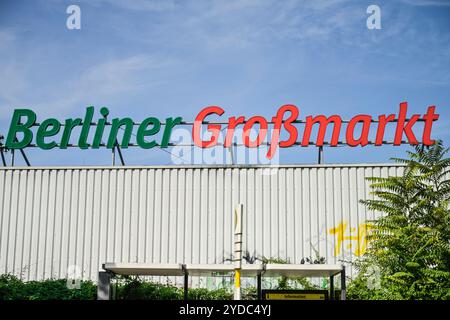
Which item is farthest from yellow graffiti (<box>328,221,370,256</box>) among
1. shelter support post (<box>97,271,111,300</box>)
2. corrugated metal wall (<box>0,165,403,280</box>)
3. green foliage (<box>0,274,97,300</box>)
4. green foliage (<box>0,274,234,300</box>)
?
shelter support post (<box>97,271,111,300</box>)

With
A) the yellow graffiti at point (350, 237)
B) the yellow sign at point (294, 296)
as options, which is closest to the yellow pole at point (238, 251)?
the yellow sign at point (294, 296)

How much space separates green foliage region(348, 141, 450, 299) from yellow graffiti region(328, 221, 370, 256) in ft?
14.3

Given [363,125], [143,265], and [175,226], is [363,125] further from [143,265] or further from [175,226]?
[143,265]

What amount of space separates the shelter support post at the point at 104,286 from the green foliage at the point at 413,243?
25.5ft

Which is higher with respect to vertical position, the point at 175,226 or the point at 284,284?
the point at 175,226

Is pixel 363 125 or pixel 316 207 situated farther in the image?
pixel 363 125

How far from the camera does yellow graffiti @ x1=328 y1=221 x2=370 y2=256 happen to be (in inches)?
A: 1006

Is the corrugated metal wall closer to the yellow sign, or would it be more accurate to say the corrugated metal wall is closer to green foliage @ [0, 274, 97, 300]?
green foliage @ [0, 274, 97, 300]

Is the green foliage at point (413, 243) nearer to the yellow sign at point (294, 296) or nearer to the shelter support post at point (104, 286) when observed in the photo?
the yellow sign at point (294, 296)

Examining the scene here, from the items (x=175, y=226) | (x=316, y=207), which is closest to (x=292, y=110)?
(x=316, y=207)

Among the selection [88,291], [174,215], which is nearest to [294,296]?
[88,291]

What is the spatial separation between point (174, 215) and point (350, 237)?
728 centimetres

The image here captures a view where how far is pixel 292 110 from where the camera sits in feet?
95.3
